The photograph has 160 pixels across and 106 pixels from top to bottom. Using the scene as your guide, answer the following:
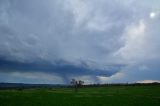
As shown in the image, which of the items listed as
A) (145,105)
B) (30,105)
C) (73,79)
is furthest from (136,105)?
(73,79)

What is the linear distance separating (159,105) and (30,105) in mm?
25883

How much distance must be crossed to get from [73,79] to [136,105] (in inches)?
4604

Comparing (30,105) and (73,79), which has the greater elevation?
Result: (73,79)

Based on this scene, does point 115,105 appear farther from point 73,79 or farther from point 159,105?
point 73,79

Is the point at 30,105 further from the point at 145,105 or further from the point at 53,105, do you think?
the point at 145,105

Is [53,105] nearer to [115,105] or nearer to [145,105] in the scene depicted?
[115,105]

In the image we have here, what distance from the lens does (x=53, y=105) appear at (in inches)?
1838

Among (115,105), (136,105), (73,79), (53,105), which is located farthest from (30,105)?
(73,79)

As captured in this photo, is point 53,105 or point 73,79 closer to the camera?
point 53,105

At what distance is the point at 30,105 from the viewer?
1827 inches

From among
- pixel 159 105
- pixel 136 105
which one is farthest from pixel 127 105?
pixel 159 105

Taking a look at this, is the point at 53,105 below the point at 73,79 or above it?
below

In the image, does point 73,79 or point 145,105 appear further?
point 73,79

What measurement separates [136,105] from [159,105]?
4.61 meters
